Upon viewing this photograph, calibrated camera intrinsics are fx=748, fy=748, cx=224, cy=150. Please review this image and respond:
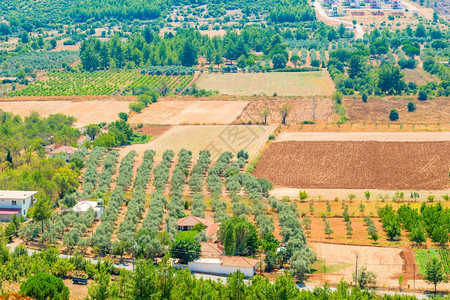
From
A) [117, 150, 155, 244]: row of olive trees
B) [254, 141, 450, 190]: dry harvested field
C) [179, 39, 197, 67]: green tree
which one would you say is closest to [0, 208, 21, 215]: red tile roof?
[117, 150, 155, 244]: row of olive trees

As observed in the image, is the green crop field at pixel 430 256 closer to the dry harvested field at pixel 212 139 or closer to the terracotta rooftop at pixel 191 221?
the terracotta rooftop at pixel 191 221

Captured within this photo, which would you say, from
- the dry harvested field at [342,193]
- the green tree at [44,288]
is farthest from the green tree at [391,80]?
the green tree at [44,288]

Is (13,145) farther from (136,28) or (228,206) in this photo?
(136,28)

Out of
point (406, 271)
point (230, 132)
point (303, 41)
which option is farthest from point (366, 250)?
point (303, 41)

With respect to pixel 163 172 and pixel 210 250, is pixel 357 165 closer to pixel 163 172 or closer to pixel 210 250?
pixel 163 172

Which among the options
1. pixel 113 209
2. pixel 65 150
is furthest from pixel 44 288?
pixel 65 150
